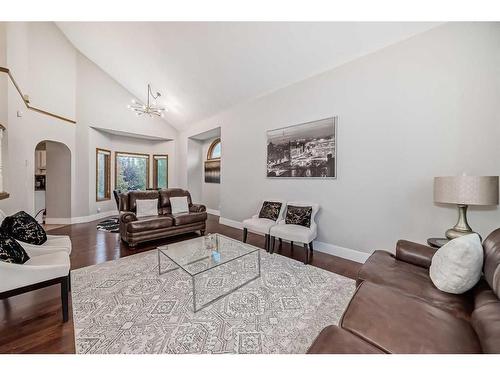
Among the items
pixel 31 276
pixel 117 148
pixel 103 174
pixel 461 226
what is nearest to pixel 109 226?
pixel 103 174

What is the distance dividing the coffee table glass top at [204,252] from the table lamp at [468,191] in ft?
6.72

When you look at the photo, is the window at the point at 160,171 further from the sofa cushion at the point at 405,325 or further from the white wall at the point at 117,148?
the sofa cushion at the point at 405,325

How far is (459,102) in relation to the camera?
2.22 meters

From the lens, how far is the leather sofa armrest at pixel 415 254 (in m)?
1.77

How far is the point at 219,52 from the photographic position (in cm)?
359

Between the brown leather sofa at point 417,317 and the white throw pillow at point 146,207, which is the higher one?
the white throw pillow at point 146,207

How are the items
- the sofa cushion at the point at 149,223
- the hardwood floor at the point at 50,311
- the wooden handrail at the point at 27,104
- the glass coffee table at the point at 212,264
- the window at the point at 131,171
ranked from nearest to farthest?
the hardwood floor at the point at 50,311 → the glass coffee table at the point at 212,264 → the wooden handrail at the point at 27,104 → the sofa cushion at the point at 149,223 → the window at the point at 131,171

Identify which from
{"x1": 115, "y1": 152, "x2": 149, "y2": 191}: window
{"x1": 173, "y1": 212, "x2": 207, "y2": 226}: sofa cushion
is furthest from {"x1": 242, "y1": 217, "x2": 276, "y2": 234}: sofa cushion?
{"x1": 115, "y1": 152, "x2": 149, "y2": 191}: window

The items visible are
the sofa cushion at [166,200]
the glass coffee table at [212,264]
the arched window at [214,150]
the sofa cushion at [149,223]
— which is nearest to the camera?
Result: the glass coffee table at [212,264]

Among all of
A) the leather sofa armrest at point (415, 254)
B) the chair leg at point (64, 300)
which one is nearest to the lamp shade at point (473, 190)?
the leather sofa armrest at point (415, 254)

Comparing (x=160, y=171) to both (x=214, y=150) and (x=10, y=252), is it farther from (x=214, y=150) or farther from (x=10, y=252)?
(x=10, y=252)

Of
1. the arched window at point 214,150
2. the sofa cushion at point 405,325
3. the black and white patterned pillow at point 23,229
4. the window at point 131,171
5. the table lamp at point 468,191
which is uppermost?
the arched window at point 214,150

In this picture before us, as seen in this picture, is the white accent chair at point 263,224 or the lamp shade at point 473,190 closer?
the lamp shade at point 473,190

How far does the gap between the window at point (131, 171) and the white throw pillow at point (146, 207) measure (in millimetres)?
3564
